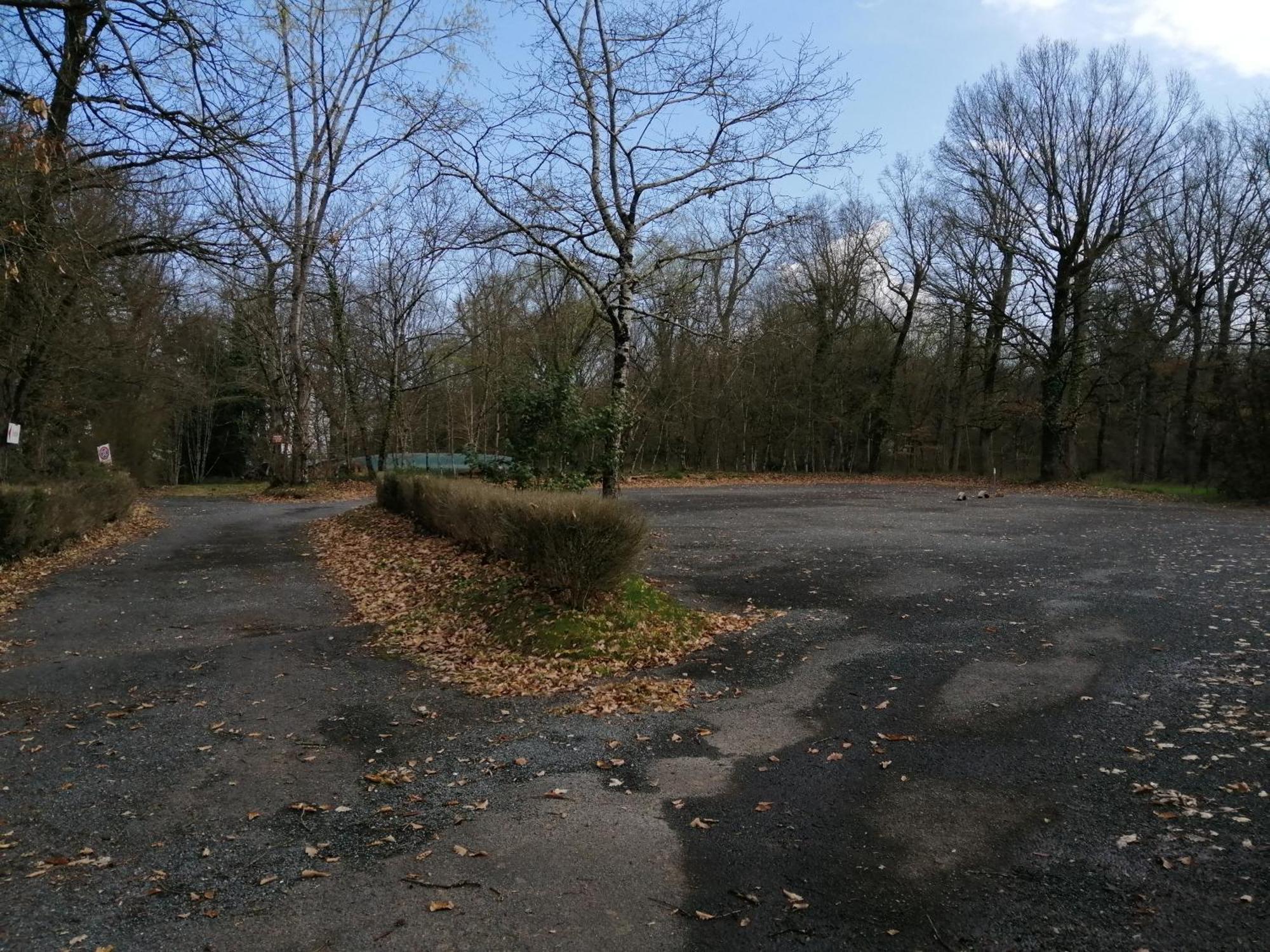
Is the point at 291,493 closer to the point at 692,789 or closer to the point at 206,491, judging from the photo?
the point at 206,491

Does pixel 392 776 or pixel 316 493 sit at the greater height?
pixel 316 493

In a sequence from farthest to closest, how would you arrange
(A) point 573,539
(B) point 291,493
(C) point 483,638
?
(B) point 291,493 → (C) point 483,638 → (A) point 573,539

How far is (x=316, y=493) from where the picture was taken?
25.0m

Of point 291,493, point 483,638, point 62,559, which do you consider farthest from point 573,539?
point 291,493

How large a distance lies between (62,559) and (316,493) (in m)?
13.0

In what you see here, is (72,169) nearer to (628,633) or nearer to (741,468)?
(628,633)

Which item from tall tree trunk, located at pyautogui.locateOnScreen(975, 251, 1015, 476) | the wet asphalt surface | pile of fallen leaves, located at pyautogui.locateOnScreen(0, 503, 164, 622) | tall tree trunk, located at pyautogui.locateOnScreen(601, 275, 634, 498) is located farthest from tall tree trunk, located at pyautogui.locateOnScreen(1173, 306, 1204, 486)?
pile of fallen leaves, located at pyautogui.locateOnScreen(0, 503, 164, 622)

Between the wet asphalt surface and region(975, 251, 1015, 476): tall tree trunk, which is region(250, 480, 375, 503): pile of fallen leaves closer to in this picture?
the wet asphalt surface

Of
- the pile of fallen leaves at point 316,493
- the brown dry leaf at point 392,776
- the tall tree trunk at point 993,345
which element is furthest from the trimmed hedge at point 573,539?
the tall tree trunk at point 993,345

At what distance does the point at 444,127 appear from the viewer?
12.3m

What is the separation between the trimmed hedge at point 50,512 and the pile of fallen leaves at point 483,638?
4108mm

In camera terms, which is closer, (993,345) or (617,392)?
(617,392)

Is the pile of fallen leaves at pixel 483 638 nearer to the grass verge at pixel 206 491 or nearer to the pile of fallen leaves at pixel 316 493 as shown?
the pile of fallen leaves at pixel 316 493

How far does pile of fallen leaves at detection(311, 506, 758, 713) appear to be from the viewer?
6.32 m
